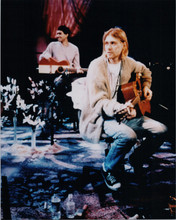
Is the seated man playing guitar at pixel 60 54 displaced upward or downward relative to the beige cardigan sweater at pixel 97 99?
upward

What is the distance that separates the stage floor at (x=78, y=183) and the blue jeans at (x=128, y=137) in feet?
1.03

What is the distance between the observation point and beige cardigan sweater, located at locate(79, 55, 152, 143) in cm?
208

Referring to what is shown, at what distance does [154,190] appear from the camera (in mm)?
2312

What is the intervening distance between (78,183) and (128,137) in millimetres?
842

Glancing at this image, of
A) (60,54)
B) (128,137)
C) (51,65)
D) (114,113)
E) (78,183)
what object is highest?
(60,54)

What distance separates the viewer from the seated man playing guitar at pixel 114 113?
2.12 metres

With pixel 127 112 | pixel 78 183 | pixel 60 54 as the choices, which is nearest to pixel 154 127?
pixel 127 112

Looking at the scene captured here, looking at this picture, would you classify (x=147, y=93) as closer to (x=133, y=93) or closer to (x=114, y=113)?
(x=133, y=93)

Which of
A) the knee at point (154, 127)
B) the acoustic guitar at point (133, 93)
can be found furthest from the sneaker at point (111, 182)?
the acoustic guitar at point (133, 93)

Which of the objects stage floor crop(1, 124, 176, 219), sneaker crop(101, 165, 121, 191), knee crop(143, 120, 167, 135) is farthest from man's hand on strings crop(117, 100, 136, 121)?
stage floor crop(1, 124, 176, 219)

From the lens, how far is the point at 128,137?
81.8 inches

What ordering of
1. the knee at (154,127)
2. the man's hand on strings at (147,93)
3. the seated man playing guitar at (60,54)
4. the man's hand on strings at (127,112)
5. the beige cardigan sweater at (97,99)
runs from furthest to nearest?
the seated man playing guitar at (60,54) → the man's hand on strings at (147,93) → the knee at (154,127) → the beige cardigan sweater at (97,99) → the man's hand on strings at (127,112)

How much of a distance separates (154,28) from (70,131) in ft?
10.3

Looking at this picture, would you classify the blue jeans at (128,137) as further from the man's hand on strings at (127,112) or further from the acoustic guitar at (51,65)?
the acoustic guitar at (51,65)
